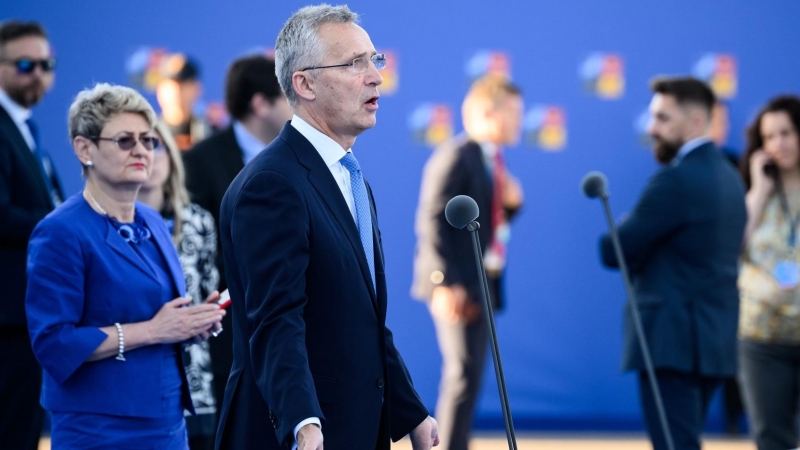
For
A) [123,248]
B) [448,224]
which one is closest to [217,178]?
[123,248]

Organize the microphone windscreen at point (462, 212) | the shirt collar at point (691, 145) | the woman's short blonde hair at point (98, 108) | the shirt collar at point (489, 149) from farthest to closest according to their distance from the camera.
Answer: the shirt collar at point (489, 149), the shirt collar at point (691, 145), the woman's short blonde hair at point (98, 108), the microphone windscreen at point (462, 212)

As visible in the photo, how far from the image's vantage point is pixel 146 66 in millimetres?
7590

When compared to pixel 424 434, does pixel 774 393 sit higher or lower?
lower

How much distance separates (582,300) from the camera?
24.5 ft

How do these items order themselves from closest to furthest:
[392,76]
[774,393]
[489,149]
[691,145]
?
[691,145] → [774,393] → [489,149] → [392,76]

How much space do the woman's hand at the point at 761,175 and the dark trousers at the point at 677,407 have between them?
1.03 metres

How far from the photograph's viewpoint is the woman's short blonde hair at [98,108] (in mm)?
3070

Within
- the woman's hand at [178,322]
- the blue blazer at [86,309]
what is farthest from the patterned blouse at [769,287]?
the blue blazer at [86,309]

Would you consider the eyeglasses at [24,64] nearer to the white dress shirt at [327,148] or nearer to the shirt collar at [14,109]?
the shirt collar at [14,109]

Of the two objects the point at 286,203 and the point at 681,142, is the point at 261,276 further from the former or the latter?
the point at 681,142

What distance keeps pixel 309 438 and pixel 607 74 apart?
575 centimetres

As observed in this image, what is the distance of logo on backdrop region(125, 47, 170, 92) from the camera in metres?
7.58

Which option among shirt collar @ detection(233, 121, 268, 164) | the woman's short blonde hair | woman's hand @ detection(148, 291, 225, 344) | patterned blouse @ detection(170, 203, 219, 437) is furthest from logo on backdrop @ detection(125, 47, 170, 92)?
woman's hand @ detection(148, 291, 225, 344)

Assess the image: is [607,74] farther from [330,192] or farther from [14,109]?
[330,192]
